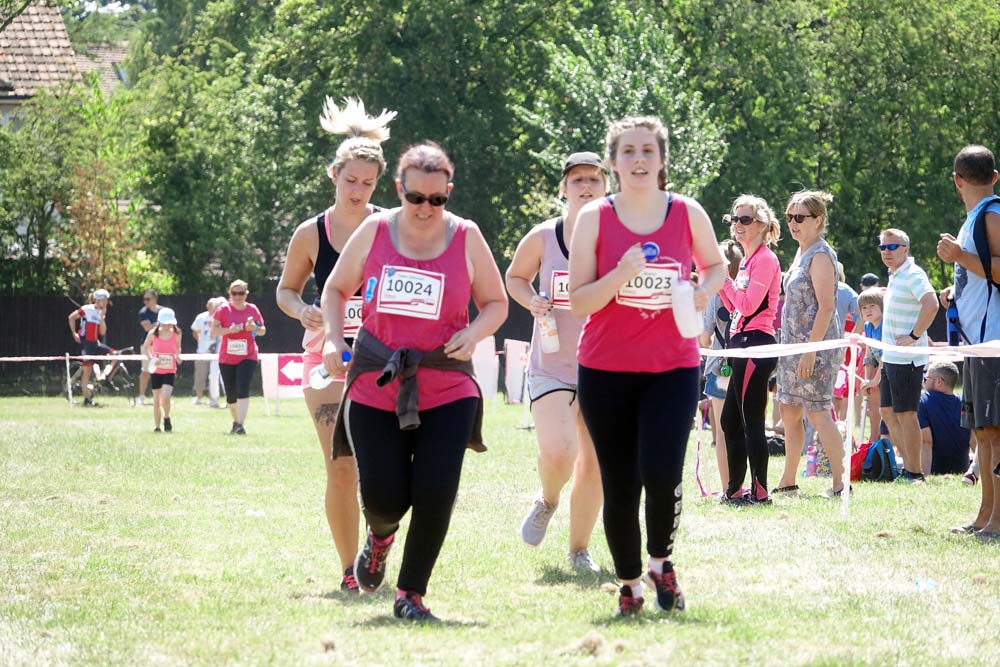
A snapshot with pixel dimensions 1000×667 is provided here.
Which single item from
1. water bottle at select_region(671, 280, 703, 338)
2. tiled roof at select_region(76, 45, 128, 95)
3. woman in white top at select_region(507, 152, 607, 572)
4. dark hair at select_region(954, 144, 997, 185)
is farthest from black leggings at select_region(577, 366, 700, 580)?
tiled roof at select_region(76, 45, 128, 95)

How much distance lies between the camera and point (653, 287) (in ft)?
19.5

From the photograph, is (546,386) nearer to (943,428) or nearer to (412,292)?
(412,292)

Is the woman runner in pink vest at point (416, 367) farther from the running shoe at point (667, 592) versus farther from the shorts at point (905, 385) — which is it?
the shorts at point (905, 385)

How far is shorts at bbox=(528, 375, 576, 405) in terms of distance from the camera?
7.61m

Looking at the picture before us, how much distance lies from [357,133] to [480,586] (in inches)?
91.2

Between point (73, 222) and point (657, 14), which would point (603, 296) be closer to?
point (73, 222)

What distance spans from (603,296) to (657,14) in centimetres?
3471

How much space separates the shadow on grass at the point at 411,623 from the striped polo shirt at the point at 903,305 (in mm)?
7459

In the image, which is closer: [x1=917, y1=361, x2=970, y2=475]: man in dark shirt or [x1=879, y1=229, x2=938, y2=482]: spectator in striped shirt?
[x1=879, y1=229, x2=938, y2=482]: spectator in striped shirt

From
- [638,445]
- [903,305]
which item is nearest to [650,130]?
[638,445]

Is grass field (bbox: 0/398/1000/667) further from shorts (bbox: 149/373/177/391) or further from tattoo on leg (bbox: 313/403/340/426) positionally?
shorts (bbox: 149/373/177/391)

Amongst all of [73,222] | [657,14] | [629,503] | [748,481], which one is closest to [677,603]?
[629,503]

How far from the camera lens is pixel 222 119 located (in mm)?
38625

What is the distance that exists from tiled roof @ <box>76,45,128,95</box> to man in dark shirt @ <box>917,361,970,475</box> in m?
57.6
